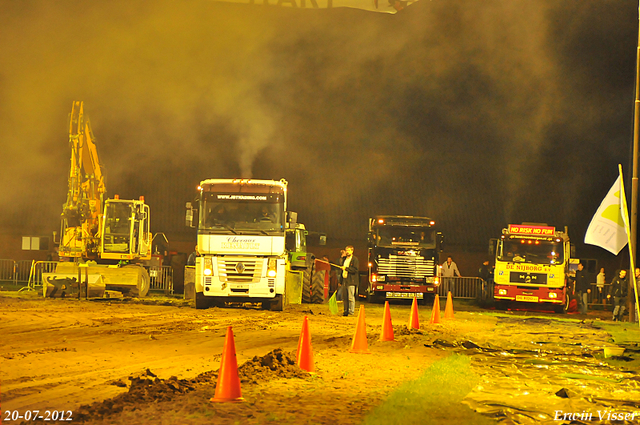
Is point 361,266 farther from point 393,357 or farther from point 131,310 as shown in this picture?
point 393,357

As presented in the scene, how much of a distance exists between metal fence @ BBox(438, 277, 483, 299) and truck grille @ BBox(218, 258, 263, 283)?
13.1 metres

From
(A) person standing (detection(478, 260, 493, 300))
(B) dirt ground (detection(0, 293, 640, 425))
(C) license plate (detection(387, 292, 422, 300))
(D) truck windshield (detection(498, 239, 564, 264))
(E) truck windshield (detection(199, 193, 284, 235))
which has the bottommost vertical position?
(B) dirt ground (detection(0, 293, 640, 425))

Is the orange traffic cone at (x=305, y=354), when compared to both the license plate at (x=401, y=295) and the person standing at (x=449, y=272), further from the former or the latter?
the person standing at (x=449, y=272)

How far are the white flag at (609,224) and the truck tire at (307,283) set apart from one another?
10.3 meters

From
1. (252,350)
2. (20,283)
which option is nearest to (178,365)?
→ (252,350)

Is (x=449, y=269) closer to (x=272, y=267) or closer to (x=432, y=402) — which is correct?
(x=272, y=267)

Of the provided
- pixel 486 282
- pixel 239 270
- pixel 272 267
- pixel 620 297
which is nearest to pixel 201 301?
pixel 239 270

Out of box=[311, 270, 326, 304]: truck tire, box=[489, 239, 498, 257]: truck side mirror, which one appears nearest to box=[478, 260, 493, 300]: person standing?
box=[489, 239, 498, 257]: truck side mirror

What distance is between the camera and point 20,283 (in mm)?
29797

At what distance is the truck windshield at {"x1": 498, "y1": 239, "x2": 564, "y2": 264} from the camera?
2450 cm

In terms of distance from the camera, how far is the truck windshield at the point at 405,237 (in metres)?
25.2

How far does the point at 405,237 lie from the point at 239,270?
9209 mm

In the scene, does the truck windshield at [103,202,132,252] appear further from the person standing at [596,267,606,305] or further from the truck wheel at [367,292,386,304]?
the person standing at [596,267,606,305]

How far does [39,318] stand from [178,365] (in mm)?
7521
